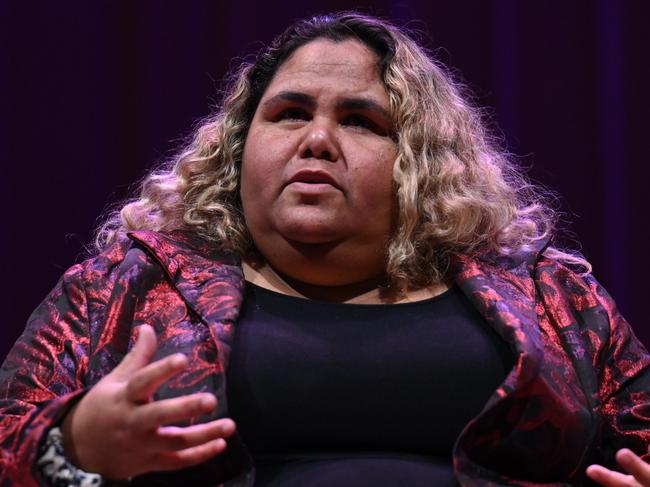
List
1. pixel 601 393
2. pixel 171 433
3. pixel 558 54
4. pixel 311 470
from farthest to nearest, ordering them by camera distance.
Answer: pixel 558 54
pixel 601 393
pixel 311 470
pixel 171 433

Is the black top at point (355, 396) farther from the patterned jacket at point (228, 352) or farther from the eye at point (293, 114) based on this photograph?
the eye at point (293, 114)

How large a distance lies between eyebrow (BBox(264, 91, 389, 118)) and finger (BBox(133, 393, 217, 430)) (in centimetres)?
65

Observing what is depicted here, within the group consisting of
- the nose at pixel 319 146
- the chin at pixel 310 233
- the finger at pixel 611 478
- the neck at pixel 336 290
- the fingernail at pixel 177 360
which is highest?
the nose at pixel 319 146

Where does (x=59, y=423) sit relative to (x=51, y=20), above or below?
below

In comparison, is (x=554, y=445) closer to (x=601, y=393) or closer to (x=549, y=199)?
(x=601, y=393)

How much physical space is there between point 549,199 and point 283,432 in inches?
38.3

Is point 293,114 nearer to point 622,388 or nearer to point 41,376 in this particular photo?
point 41,376

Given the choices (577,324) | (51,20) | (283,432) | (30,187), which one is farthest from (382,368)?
(51,20)

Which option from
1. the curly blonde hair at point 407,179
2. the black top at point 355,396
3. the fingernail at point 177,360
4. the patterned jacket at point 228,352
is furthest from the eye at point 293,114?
the fingernail at point 177,360

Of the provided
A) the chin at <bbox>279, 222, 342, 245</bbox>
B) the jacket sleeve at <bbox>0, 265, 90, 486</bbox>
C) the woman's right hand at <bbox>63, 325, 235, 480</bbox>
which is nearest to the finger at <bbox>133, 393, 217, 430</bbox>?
the woman's right hand at <bbox>63, 325, 235, 480</bbox>

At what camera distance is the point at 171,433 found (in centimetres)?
111

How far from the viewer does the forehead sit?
1.59 m

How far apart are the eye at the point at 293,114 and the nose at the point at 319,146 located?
78 millimetres

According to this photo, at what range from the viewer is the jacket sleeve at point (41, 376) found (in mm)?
1158
